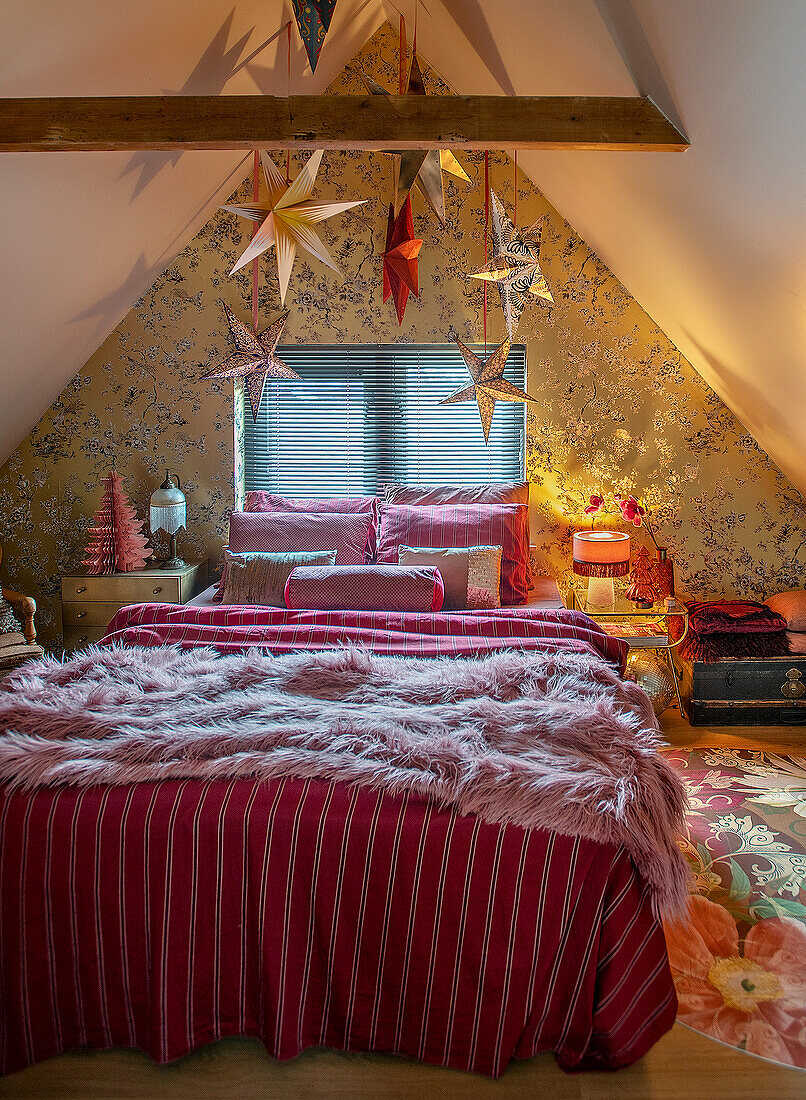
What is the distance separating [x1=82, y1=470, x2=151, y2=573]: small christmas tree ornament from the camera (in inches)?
157

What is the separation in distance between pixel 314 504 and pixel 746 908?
8.39 feet

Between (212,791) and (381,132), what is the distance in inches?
77.6

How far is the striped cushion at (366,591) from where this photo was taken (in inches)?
131

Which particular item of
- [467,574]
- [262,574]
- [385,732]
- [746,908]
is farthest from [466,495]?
[746,908]

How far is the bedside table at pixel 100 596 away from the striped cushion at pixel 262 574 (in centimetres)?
44

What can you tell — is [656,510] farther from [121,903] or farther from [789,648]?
[121,903]

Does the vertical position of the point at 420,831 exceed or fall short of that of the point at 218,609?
it falls short

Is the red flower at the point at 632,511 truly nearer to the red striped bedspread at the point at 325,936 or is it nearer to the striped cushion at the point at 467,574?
the striped cushion at the point at 467,574

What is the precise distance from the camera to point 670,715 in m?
3.93

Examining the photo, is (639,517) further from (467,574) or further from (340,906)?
(340,906)

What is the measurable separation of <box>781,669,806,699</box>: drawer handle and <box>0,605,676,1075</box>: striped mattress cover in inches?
89.2

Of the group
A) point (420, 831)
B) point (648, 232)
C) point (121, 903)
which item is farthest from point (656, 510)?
point (121, 903)

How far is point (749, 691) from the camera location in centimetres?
376

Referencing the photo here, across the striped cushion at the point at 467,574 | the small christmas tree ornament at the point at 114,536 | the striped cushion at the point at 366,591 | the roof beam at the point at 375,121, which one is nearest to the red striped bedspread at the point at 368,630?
the striped cushion at the point at 366,591
